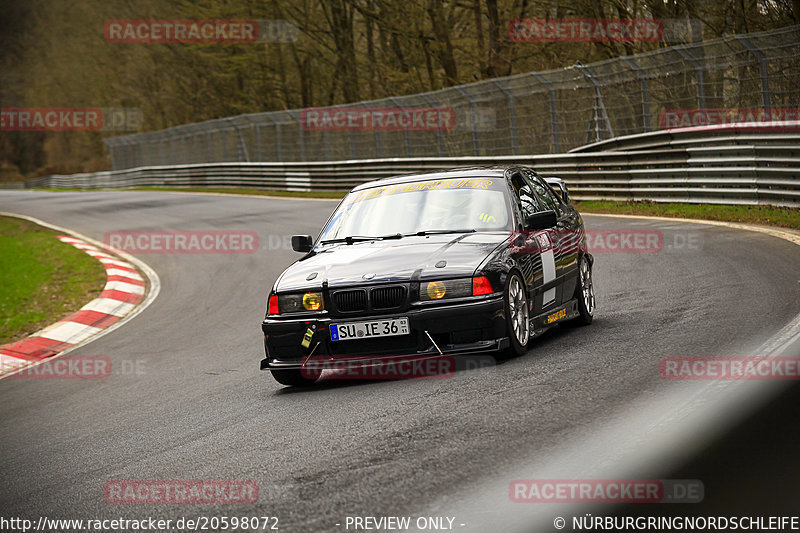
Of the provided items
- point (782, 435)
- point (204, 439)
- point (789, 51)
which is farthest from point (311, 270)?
point (789, 51)

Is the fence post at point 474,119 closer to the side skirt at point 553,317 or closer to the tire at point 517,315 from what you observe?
the side skirt at point 553,317

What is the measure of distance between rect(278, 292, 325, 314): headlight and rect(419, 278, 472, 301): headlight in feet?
2.38

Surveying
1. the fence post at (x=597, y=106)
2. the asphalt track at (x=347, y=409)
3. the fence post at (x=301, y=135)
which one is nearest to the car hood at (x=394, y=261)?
the asphalt track at (x=347, y=409)

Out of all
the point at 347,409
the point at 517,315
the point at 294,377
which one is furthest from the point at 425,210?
the point at 347,409

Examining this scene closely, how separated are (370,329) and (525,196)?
233 centimetres

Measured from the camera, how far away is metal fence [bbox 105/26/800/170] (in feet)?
54.9

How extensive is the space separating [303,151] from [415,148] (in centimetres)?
735

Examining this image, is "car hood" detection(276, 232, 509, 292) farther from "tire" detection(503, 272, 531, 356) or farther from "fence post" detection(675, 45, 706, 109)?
"fence post" detection(675, 45, 706, 109)

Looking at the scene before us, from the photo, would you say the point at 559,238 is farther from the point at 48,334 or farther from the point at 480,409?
the point at 48,334

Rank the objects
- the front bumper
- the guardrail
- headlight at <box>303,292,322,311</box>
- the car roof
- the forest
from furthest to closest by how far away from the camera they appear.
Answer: the forest → the guardrail → the car roof → headlight at <box>303,292,322,311</box> → the front bumper

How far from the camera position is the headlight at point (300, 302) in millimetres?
6863

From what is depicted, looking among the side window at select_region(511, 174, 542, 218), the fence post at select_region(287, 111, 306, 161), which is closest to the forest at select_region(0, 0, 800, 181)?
the fence post at select_region(287, 111, 306, 161)

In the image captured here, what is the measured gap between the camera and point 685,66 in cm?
1873

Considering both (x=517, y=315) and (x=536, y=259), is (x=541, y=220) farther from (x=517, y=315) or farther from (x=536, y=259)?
(x=517, y=315)
